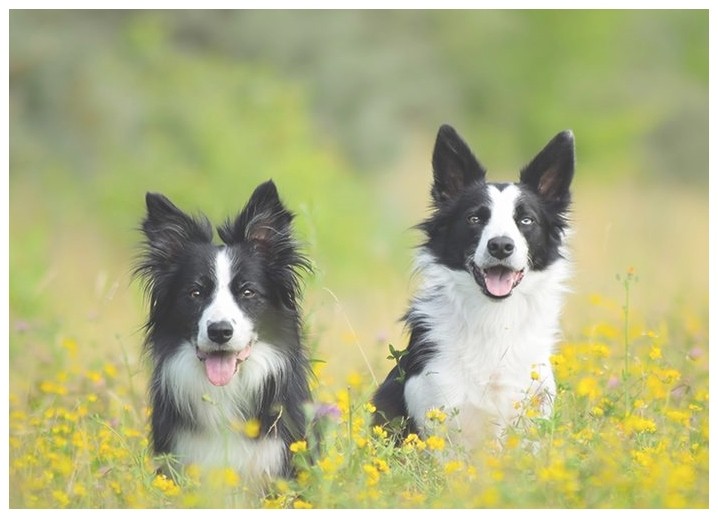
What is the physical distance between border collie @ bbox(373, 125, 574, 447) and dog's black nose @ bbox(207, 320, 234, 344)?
1.14 metres

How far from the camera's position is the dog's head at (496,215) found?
5785 millimetres

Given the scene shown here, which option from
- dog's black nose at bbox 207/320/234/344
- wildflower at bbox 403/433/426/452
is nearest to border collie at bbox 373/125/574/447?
wildflower at bbox 403/433/426/452

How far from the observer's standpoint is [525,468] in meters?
4.74

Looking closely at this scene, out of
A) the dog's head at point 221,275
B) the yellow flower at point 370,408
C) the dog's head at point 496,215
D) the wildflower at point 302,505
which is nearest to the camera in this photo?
the wildflower at point 302,505

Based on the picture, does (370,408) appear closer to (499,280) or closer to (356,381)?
Answer: (499,280)

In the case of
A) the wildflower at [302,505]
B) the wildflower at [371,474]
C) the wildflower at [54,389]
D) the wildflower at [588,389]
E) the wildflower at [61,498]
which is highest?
the wildflower at [588,389]

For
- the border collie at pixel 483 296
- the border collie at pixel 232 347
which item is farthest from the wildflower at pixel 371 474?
the border collie at pixel 483 296

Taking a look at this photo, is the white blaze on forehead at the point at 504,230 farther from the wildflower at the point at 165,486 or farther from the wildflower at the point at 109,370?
the wildflower at the point at 109,370

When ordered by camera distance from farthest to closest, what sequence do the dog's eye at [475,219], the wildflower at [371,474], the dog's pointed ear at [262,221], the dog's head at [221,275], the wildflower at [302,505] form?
the dog's eye at [475,219]
the dog's pointed ear at [262,221]
the dog's head at [221,275]
the wildflower at [302,505]
the wildflower at [371,474]

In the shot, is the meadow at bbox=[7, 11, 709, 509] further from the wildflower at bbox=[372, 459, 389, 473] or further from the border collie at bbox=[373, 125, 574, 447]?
the border collie at bbox=[373, 125, 574, 447]

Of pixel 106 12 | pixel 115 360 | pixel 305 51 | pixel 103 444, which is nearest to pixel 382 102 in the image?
pixel 305 51

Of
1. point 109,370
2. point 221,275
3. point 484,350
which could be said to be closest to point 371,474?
point 221,275

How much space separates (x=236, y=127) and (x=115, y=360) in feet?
31.0
